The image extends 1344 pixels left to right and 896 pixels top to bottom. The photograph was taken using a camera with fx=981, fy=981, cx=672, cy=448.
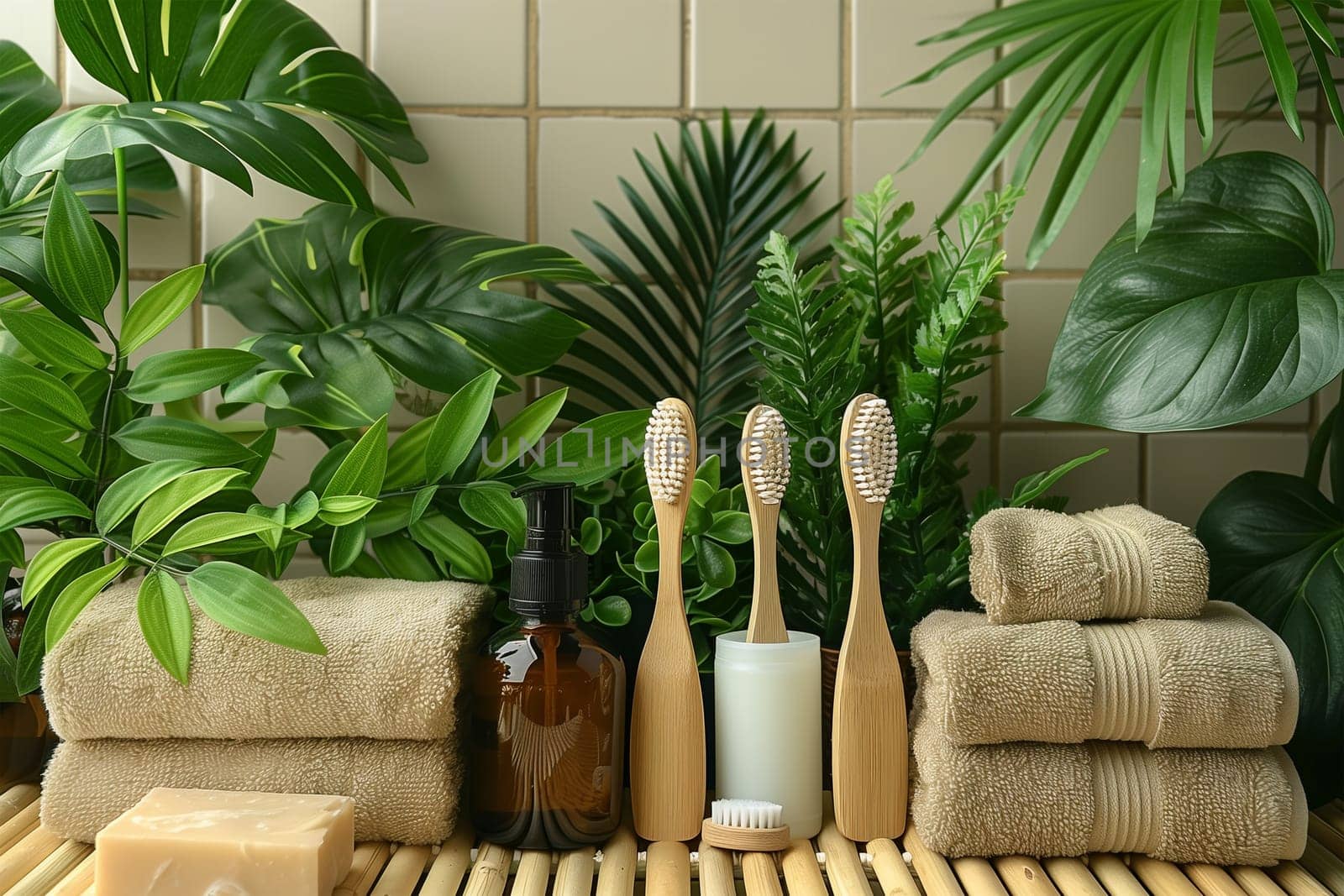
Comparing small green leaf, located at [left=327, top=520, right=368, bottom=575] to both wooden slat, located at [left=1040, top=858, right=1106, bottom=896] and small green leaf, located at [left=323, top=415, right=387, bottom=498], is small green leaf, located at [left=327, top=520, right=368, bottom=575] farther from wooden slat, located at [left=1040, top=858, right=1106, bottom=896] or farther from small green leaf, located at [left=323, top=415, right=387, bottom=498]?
wooden slat, located at [left=1040, top=858, right=1106, bottom=896]

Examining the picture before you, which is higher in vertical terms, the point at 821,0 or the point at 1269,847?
the point at 821,0

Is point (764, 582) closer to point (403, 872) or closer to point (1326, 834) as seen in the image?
point (403, 872)

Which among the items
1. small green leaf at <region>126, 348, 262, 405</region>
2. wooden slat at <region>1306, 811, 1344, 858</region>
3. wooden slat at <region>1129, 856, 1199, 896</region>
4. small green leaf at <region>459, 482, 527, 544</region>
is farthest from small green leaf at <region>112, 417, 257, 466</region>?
wooden slat at <region>1306, 811, 1344, 858</region>

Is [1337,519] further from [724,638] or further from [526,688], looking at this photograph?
[526,688]

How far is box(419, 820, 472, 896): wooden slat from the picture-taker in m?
0.52

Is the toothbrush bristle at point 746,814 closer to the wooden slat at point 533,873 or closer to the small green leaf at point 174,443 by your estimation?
the wooden slat at point 533,873

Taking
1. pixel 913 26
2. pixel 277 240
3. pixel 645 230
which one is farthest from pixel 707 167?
pixel 277 240

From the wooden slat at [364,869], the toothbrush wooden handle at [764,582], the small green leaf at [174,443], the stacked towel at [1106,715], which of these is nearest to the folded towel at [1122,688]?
the stacked towel at [1106,715]

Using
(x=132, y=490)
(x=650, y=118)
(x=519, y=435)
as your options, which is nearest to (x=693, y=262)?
(x=650, y=118)

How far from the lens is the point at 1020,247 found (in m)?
0.79

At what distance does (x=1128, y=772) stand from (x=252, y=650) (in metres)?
0.49

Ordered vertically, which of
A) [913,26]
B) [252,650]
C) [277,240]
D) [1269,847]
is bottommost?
[1269,847]

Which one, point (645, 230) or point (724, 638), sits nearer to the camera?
point (724, 638)

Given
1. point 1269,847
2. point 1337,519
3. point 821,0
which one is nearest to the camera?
point 1269,847
